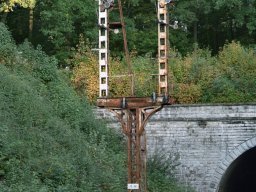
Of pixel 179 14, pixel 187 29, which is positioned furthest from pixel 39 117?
pixel 187 29

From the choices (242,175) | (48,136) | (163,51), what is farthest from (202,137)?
(163,51)

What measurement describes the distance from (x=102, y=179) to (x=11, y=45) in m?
5.89

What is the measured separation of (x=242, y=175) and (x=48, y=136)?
1098cm

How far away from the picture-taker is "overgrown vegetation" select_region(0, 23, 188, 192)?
44.0 ft

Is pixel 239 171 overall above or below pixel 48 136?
below

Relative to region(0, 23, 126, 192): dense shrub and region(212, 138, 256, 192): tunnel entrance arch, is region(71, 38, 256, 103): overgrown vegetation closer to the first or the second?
region(0, 23, 126, 192): dense shrub

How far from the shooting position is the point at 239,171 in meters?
23.3

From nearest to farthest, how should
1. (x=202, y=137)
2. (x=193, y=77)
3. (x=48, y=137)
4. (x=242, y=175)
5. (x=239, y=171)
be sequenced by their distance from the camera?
(x=48, y=137) → (x=202, y=137) → (x=193, y=77) → (x=239, y=171) → (x=242, y=175)

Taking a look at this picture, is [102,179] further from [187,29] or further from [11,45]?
[187,29]

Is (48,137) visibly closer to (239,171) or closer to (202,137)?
(202,137)

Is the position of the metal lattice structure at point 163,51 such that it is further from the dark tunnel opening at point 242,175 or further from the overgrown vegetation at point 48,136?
the dark tunnel opening at point 242,175

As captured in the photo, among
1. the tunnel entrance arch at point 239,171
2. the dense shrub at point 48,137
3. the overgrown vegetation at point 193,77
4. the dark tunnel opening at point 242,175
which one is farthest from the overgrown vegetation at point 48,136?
the dark tunnel opening at point 242,175

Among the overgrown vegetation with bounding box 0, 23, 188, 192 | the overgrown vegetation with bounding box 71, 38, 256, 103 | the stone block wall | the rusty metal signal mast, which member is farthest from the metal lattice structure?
the overgrown vegetation with bounding box 71, 38, 256, 103

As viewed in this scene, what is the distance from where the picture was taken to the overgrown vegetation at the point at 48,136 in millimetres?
13414
